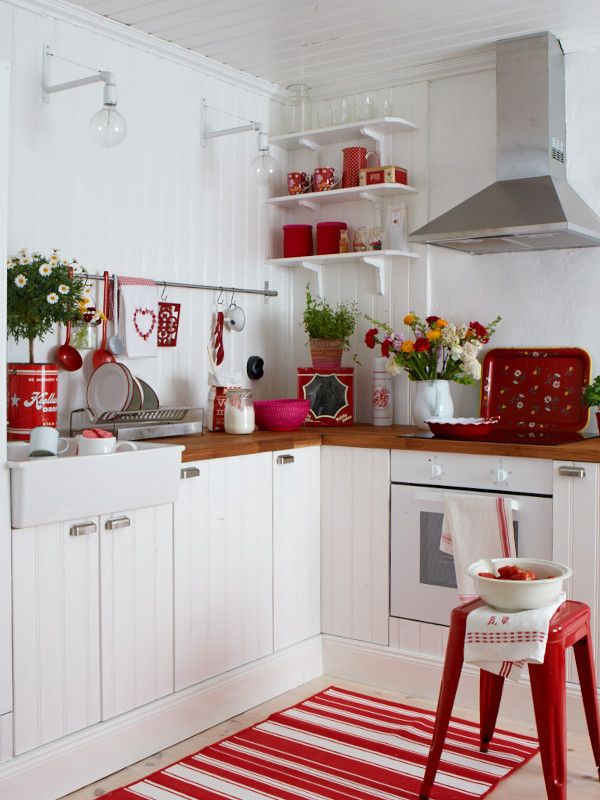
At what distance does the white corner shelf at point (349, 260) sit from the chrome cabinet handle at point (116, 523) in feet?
5.44

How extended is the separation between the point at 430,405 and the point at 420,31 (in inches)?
54.2

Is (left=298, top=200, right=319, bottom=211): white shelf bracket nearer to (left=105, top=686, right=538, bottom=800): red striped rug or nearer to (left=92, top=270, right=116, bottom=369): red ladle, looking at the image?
(left=92, top=270, right=116, bottom=369): red ladle

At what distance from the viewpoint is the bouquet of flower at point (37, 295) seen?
280 cm

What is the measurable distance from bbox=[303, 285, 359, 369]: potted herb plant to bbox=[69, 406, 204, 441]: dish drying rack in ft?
2.51

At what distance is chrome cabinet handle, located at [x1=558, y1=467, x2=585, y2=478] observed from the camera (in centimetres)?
→ 282

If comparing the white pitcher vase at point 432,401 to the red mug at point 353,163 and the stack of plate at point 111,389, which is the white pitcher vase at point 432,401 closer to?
the red mug at point 353,163

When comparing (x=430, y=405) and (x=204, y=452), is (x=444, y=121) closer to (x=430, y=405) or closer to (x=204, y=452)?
(x=430, y=405)

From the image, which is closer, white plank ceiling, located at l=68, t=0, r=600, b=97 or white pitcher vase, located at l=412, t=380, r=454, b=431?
white plank ceiling, located at l=68, t=0, r=600, b=97

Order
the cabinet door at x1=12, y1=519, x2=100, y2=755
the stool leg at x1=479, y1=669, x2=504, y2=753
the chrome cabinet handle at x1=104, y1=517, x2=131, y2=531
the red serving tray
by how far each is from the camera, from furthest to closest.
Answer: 1. the red serving tray
2. the stool leg at x1=479, y1=669, x2=504, y2=753
3. the chrome cabinet handle at x1=104, y1=517, x2=131, y2=531
4. the cabinet door at x1=12, y1=519, x2=100, y2=755

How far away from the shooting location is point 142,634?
2707 mm

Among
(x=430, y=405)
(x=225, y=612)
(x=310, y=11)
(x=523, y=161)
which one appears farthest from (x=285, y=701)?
(x=310, y=11)

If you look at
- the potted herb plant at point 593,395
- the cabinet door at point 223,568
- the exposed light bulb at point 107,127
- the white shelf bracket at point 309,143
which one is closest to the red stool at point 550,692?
the cabinet door at point 223,568

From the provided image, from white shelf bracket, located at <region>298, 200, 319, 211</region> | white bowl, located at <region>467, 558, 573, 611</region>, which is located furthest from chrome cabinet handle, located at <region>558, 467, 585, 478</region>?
white shelf bracket, located at <region>298, 200, 319, 211</region>

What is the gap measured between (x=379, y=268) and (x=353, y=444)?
0.90 meters
